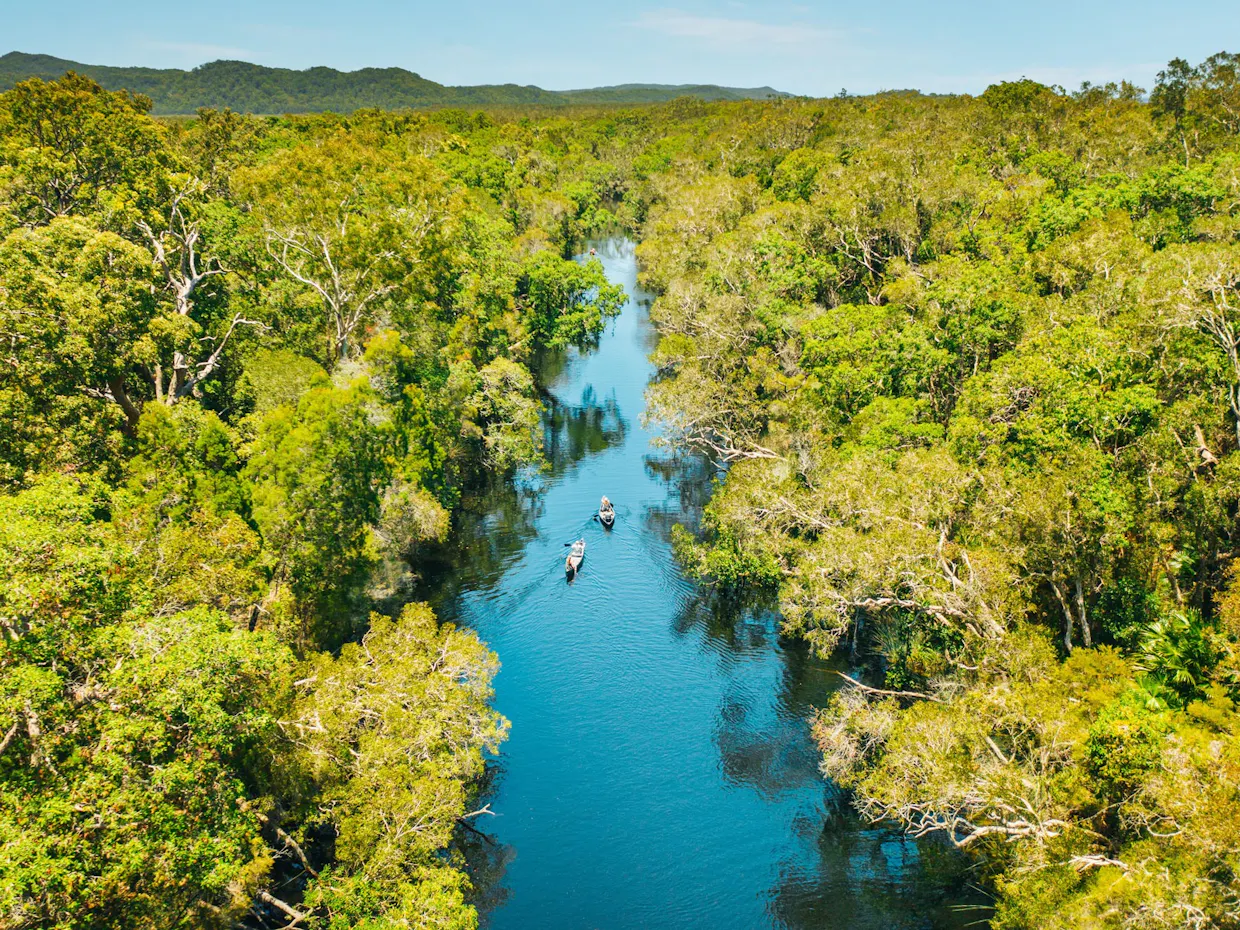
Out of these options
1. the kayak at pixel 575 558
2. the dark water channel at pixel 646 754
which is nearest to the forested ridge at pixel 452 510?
the dark water channel at pixel 646 754

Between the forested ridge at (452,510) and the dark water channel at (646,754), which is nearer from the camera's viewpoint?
the forested ridge at (452,510)

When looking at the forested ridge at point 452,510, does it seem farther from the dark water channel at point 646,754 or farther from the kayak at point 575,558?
the kayak at point 575,558

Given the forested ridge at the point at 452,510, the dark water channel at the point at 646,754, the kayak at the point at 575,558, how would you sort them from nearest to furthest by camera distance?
the forested ridge at the point at 452,510 → the dark water channel at the point at 646,754 → the kayak at the point at 575,558

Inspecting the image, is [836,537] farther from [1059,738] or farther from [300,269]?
[300,269]

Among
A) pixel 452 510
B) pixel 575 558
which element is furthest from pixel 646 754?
pixel 452 510

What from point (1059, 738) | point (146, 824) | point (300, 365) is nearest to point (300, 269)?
point (300, 365)

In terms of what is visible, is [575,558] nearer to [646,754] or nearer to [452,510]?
[452,510]
